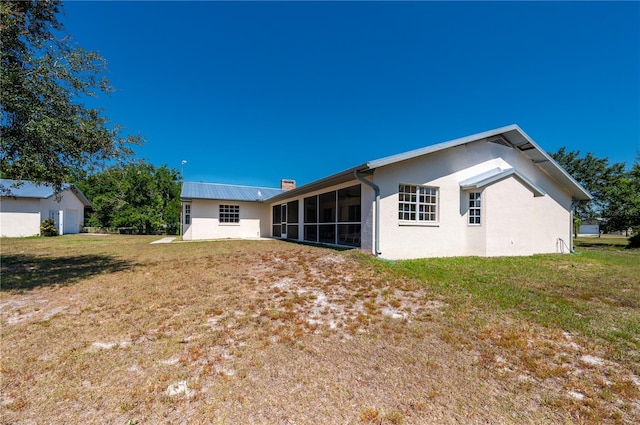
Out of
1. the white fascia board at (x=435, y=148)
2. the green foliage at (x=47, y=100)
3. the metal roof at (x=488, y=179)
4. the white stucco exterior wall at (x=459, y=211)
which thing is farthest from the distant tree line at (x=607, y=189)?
the green foliage at (x=47, y=100)

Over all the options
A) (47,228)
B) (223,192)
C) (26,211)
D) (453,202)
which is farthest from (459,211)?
(26,211)

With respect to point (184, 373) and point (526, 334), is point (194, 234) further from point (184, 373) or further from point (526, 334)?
point (526, 334)

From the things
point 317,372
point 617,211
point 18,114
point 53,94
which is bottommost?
point 317,372

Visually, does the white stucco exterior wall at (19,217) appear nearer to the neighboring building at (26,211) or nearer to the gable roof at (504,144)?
the neighboring building at (26,211)

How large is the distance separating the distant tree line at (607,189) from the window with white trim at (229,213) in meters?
26.6

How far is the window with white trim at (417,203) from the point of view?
373 inches

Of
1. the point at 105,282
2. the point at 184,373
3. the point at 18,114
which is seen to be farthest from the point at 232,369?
the point at 18,114

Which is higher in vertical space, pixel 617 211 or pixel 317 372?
pixel 617 211

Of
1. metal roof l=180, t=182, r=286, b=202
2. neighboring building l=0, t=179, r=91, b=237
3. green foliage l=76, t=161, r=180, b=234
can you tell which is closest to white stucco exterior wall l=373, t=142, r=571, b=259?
metal roof l=180, t=182, r=286, b=202

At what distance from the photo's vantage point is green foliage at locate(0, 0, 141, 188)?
18.3ft

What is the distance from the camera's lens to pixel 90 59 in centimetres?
671

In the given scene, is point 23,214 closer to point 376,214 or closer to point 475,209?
point 376,214

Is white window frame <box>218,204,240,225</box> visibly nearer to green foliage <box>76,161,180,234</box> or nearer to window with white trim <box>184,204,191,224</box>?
window with white trim <box>184,204,191,224</box>

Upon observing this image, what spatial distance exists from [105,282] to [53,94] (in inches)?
169
